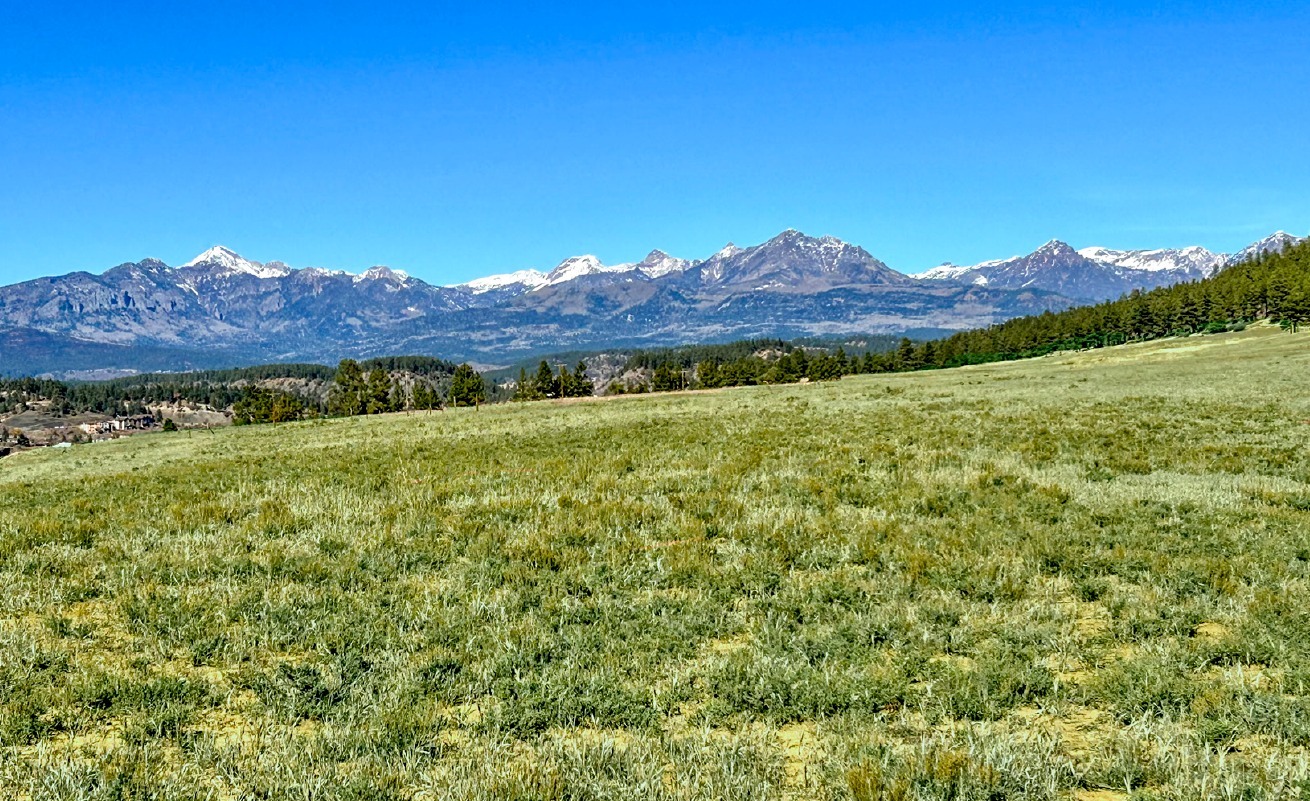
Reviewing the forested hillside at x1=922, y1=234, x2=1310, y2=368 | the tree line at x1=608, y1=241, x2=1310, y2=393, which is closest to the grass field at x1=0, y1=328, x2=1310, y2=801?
the tree line at x1=608, y1=241, x2=1310, y2=393

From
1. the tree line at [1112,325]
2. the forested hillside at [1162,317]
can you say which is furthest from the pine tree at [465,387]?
the forested hillside at [1162,317]

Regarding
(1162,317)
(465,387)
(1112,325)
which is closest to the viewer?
(465,387)

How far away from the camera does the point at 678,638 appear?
819 cm

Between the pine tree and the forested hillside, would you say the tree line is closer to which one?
the forested hillside

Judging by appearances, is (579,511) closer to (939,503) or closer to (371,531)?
(371,531)

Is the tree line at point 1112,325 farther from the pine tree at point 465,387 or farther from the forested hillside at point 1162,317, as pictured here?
the pine tree at point 465,387

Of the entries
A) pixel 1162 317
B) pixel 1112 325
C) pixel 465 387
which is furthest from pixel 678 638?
pixel 1112 325

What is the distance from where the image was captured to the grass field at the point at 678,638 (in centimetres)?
563

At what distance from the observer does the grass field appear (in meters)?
5.63

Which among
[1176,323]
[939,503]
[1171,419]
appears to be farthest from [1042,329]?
[939,503]

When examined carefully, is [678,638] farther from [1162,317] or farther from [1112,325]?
[1112,325]

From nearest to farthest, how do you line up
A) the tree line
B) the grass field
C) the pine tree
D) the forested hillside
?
the grass field < the forested hillside < the tree line < the pine tree

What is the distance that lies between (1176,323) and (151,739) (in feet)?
620

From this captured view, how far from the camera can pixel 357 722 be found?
641 centimetres
